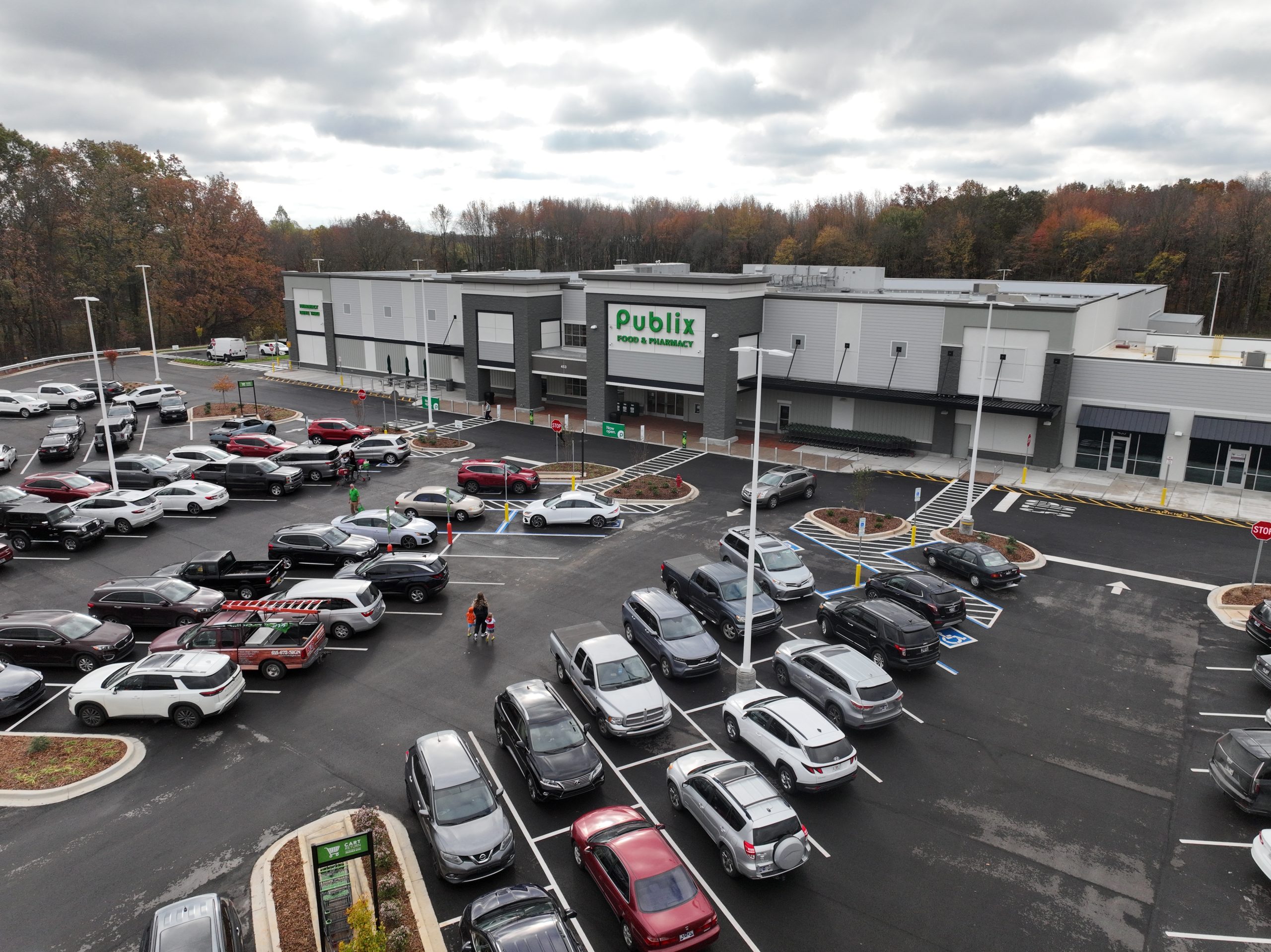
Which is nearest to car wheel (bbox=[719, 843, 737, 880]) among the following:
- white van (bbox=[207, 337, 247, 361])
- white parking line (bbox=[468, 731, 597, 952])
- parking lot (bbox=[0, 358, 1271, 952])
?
parking lot (bbox=[0, 358, 1271, 952])

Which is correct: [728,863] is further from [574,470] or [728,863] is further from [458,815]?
[574,470]

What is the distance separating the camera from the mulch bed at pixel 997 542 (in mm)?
29312

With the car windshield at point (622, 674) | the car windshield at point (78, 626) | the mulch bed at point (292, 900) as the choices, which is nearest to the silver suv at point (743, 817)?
the car windshield at point (622, 674)

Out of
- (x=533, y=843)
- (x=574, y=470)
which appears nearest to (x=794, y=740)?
(x=533, y=843)

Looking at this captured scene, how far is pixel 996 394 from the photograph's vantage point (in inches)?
1631

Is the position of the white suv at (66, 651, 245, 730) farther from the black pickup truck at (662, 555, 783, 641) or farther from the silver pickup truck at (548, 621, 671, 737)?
the black pickup truck at (662, 555, 783, 641)

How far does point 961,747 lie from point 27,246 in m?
91.0

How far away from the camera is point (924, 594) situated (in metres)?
24.2

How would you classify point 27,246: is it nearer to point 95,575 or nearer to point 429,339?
point 429,339

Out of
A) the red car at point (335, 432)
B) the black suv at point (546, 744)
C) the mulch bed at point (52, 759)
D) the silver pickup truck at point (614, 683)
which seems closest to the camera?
the black suv at point (546, 744)

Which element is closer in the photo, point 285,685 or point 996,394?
point 285,685

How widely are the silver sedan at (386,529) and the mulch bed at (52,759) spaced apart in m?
12.3

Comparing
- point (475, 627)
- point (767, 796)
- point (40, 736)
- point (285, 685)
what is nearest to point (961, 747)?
point (767, 796)

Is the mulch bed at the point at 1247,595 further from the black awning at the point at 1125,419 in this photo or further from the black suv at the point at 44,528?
the black suv at the point at 44,528
